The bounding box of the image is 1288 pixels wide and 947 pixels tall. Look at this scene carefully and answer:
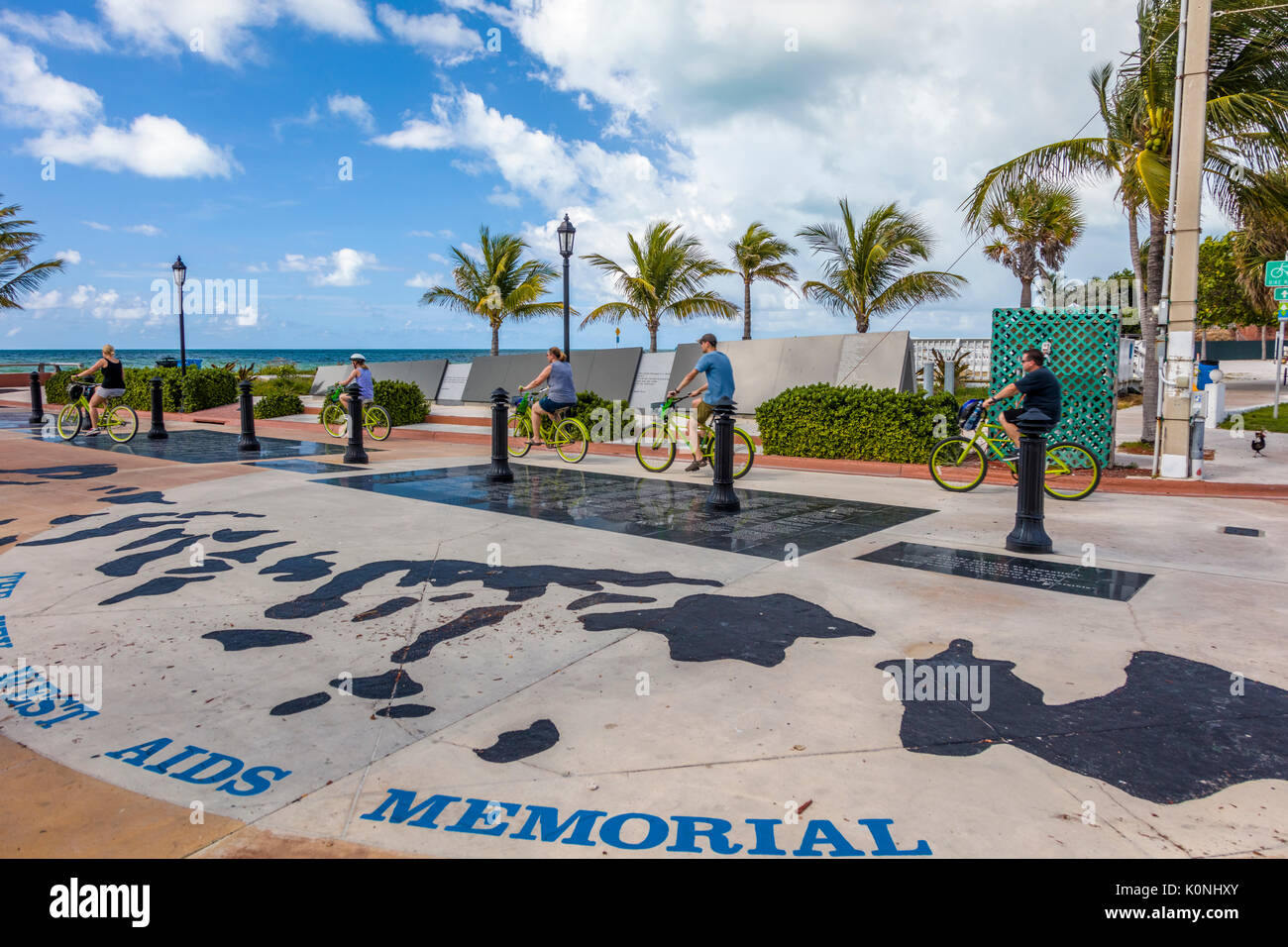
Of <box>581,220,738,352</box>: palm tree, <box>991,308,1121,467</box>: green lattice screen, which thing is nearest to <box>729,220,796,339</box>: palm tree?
<box>581,220,738,352</box>: palm tree

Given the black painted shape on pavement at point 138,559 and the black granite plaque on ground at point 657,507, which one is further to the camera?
the black granite plaque on ground at point 657,507

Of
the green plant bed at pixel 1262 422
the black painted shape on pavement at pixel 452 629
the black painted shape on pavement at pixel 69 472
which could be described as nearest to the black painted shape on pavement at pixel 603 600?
the black painted shape on pavement at pixel 452 629

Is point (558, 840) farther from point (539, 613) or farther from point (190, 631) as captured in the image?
point (190, 631)

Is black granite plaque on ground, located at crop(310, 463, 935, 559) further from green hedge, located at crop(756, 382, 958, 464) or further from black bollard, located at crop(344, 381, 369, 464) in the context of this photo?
green hedge, located at crop(756, 382, 958, 464)

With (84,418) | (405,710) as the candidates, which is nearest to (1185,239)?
(405,710)

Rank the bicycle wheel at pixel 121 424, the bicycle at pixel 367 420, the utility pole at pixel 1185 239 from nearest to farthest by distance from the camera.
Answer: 1. the utility pole at pixel 1185 239
2. the bicycle wheel at pixel 121 424
3. the bicycle at pixel 367 420

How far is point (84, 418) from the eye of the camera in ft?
51.6

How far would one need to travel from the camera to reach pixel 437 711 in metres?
3.69

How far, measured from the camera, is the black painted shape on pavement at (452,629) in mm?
4410

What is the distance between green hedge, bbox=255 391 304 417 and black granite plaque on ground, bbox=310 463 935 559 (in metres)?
12.2

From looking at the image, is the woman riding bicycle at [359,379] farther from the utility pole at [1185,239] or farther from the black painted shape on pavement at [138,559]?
the utility pole at [1185,239]

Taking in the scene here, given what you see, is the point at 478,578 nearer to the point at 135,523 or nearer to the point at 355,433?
the point at 135,523

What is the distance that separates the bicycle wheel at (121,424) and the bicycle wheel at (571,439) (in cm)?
864
